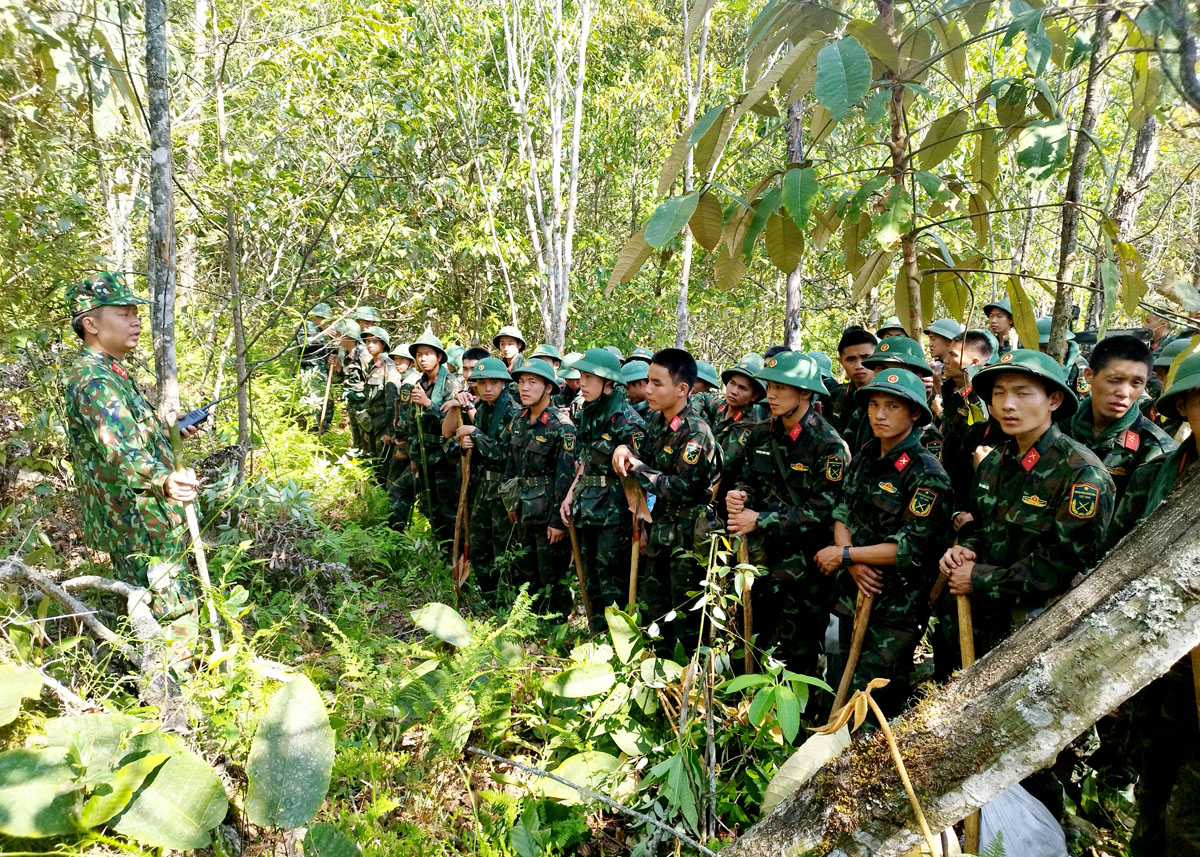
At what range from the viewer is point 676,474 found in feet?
14.1

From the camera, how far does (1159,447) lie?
3.32 m

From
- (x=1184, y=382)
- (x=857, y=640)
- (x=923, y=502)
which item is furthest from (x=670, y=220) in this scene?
(x=857, y=640)

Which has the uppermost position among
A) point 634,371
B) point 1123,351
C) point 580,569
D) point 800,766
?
point 1123,351

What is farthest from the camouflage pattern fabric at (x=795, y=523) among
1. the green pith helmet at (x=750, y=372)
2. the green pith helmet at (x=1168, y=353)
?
the green pith helmet at (x=1168, y=353)

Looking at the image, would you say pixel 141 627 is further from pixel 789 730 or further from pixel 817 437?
pixel 817 437

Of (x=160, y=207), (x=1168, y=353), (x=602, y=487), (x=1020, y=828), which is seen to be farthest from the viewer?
(x=602, y=487)

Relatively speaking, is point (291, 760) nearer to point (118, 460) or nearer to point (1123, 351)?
point (118, 460)

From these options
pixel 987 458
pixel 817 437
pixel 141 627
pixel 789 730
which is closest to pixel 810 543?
pixel 817 437

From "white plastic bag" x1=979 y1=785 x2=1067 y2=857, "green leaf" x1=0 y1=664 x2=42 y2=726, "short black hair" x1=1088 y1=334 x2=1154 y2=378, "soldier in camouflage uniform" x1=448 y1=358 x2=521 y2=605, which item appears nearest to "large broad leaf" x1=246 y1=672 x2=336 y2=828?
"green leaf" x1=0 y1=664 x2=42 y2=726

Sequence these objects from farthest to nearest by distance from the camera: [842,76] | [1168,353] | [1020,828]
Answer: [1168,353]
[1020,828]
[842,76]

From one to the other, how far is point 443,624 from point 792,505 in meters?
1.96

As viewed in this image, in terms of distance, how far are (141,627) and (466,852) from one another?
1.55 meters

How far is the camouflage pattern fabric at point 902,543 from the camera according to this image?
3213 millimetres

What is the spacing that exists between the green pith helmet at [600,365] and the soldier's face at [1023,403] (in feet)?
9.04
